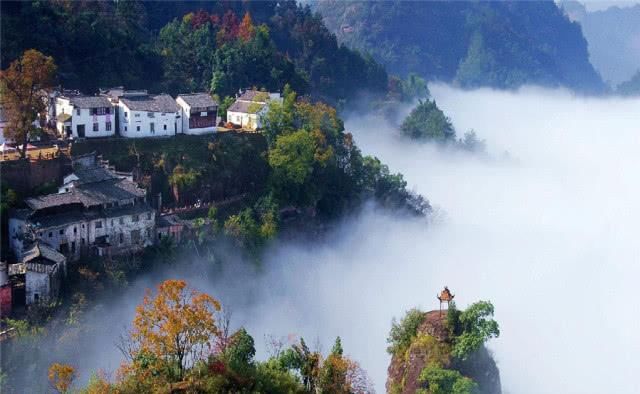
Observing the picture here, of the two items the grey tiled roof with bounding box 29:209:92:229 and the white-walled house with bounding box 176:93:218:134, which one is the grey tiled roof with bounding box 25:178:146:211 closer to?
the grey tiled roof with bounding box 29:209:92:229

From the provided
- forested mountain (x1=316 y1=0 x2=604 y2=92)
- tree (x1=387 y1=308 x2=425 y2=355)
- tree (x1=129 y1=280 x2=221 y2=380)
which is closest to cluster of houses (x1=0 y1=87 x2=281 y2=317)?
A: tree (x1=129 y1=280 x2=221 y2=380)

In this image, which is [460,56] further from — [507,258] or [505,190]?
[507,258]

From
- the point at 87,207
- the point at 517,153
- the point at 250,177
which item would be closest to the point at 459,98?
the point at 517,153

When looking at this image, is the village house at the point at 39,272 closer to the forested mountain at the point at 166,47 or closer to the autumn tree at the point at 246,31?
the forested mountain at the point at 166,47

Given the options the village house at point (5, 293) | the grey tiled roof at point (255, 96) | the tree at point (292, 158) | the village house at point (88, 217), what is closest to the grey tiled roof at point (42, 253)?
the village house at point (88, 217)

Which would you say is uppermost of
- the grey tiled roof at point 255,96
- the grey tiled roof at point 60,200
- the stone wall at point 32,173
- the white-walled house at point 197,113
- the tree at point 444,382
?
the grey tiled roof at point 255,96

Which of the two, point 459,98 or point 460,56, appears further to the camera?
point 460,56

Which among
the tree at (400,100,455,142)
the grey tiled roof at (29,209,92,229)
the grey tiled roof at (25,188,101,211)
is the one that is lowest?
the grey tiled roof at (29,209,92,229)
